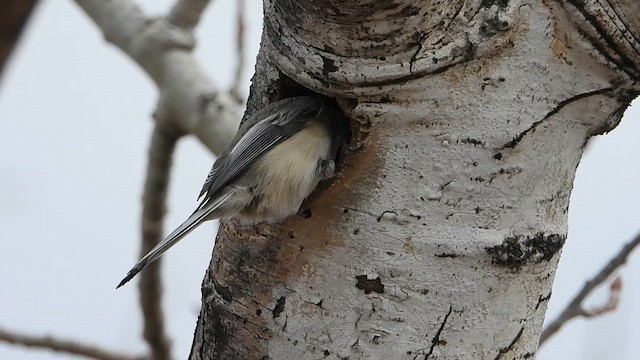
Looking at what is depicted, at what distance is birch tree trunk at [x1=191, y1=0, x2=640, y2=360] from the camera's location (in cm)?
68

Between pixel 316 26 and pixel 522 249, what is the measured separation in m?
0.28

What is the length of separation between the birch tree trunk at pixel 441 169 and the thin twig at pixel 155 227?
0.74 metres

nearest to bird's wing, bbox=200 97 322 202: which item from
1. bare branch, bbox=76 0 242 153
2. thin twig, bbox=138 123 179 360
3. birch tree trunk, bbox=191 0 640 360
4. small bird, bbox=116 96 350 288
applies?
small bird, bbox=116 96 350 288

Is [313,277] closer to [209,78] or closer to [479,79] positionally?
[479,79]

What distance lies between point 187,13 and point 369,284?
3.02ft

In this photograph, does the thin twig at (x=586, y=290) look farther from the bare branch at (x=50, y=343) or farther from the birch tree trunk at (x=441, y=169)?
the bare branch at (x=50, y=343)

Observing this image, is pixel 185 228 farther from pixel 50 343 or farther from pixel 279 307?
pixel 50 343

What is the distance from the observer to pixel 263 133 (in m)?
0.90

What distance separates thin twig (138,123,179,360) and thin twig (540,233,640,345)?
736 millimetres

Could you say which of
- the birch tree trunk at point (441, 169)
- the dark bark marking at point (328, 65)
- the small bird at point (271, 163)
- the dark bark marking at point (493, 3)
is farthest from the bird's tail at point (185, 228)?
the dark bark marking at point (493, 3)

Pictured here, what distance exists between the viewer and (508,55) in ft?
2.27

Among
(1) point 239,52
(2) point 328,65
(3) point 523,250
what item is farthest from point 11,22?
(1) point 239,52

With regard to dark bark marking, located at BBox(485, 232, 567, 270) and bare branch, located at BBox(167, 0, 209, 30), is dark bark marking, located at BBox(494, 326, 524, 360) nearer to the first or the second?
dark bark marking, located at BBox(485, 232, 567, 270)

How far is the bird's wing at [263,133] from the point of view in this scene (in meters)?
0.89
